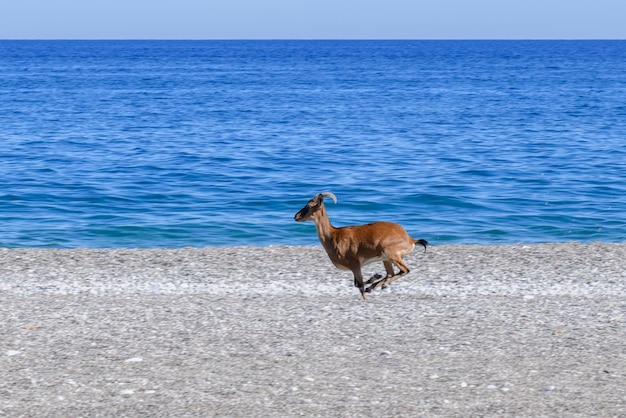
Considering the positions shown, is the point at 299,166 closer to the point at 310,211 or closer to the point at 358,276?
the point at 358,276

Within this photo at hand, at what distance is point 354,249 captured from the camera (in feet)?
38.9

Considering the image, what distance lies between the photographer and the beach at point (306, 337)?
931 centimetres

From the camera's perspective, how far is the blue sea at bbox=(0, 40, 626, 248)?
24.1 m

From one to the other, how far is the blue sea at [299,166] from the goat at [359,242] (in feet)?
31.6

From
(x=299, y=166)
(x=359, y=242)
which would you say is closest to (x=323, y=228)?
(x=359, y=242)

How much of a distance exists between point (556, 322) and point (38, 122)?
4420cm

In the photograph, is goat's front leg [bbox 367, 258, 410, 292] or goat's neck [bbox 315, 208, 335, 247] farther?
goat's neck [bbox 315, 208, 335, 247]

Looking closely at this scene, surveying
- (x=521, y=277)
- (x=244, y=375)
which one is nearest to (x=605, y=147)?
(x=521, y=277)

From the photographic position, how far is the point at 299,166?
115 ft

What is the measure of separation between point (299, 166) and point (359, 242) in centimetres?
2333

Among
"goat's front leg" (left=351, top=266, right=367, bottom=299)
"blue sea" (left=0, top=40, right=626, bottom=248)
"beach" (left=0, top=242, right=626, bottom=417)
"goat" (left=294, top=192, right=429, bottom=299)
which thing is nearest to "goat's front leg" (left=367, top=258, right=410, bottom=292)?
"goat" (left=294, top=192, right=429, bottom=299)

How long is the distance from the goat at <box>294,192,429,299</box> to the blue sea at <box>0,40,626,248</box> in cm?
964

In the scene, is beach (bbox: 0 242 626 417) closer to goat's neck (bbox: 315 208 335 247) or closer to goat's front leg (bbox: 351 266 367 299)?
goat's front leg (bbox: 351 266 367 299)

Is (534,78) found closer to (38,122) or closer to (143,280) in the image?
(38,122)
